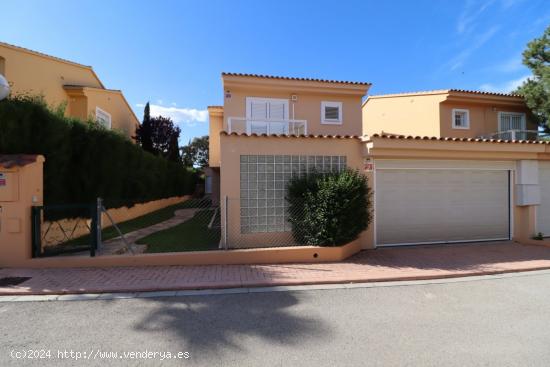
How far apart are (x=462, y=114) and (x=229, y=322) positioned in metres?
17.4

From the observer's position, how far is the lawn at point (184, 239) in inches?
321

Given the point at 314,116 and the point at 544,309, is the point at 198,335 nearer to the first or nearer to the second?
the point at 544,309

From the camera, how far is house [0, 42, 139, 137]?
1302cm

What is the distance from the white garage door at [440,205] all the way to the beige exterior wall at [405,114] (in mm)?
7106

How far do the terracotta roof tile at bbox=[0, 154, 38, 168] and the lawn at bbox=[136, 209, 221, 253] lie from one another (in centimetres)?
329

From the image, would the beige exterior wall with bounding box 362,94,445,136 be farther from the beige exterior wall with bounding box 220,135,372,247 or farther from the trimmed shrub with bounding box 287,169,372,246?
the trimmed shrub with bounding box 287,169,372,246

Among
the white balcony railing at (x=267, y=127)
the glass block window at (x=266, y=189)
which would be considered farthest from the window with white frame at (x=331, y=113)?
the glass block window at (x=266, y=189)

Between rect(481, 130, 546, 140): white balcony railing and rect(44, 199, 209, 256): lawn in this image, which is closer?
rect(44, 199, 209, 256): lawn

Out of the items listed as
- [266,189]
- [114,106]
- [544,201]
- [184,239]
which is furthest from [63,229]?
[544,201]

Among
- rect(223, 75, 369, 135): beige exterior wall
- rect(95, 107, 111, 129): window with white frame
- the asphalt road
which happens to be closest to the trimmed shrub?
the asphalt road

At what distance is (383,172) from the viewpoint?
9031mm

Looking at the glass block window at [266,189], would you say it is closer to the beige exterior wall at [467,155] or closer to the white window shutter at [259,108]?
the beige exterior wall at [467,155]

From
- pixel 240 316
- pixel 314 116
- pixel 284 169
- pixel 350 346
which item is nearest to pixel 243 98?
pixel 314 116

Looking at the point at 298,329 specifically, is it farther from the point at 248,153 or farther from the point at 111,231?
the point at 111,231
